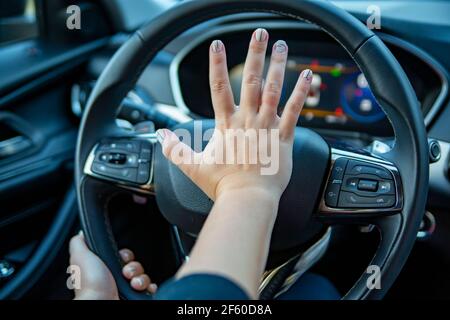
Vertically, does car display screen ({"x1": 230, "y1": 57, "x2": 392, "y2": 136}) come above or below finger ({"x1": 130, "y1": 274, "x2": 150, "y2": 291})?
above

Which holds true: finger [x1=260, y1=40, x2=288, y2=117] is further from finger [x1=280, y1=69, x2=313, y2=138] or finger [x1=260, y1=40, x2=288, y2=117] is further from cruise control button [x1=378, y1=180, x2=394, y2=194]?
cruise control button [x1=378, y1=180, x2=394, y2=194]

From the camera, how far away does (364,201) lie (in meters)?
0.98

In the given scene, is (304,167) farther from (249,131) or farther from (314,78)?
(314,78)

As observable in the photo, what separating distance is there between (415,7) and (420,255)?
69 centimetres

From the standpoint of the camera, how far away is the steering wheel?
Result: 93 cm

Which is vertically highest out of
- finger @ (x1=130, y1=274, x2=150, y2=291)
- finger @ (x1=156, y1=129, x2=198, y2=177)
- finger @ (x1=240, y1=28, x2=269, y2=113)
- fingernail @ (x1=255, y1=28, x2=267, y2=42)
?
fingernail @ (x1=255, y1=28, x2=267, y2=42)

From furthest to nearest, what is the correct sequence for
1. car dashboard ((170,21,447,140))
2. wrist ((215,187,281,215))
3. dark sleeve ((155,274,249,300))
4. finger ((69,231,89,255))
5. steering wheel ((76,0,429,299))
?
1. car dashboard ((170,21,447,140))
2. finger ((69,231,89,255))
3. steering wheel ((76,0,429,299))
4. wrist ((215,187,281,215))
5. dark sleeve ((155,274,249,300))

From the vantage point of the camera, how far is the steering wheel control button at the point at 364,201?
96 cm

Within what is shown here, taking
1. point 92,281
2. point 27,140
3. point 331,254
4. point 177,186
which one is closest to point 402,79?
point 177,186

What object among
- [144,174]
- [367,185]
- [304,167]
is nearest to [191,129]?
[144,174]

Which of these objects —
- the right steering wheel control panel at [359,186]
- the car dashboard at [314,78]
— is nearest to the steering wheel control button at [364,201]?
the right steering wheel control panel at [359,186]

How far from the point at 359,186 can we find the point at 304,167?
10 centimetres

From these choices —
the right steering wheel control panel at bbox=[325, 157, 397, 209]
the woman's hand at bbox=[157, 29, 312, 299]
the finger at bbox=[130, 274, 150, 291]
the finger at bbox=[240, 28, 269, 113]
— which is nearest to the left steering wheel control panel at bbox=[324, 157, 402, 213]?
the right steering wheel control panel at bbox=[325, 157, 397, 209]

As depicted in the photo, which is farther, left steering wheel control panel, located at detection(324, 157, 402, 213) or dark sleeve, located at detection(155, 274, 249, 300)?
left steering wheel control panel, located at detection(324, 157, 402, 213)
